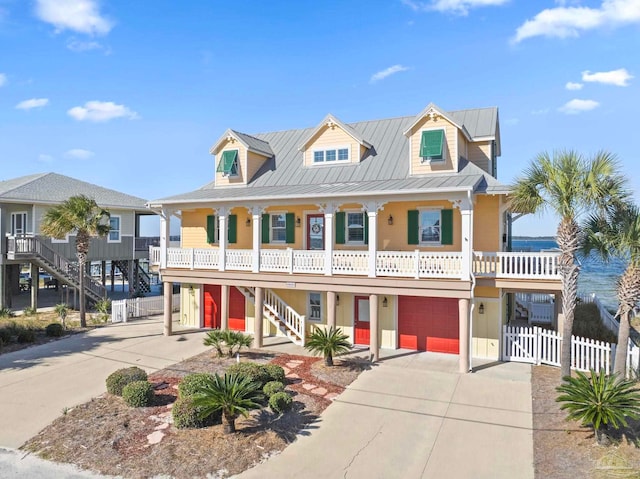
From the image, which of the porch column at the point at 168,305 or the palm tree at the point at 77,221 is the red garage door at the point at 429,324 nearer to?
the porch column at the point at 168,305

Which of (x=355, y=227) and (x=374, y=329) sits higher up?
(x=355, y=227)

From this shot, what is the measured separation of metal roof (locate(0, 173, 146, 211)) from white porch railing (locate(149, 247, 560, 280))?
580 inches

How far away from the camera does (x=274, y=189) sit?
18359 mm

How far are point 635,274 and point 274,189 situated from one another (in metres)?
12.8

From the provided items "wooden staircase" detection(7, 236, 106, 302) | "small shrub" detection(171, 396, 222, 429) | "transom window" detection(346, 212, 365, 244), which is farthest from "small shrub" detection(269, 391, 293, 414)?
"wooden staircase" detection(7, 236, 106, 302)

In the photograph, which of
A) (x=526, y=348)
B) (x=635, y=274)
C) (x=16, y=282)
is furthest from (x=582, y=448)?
(x=16, y=282)

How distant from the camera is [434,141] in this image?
1634cm

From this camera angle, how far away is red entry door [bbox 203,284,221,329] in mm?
20938

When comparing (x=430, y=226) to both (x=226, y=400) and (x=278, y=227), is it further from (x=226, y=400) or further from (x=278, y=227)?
(x=226, y=400)

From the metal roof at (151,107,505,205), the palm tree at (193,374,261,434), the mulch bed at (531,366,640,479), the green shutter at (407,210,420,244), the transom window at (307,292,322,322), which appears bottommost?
the mulch bed at (531,366,640,479)

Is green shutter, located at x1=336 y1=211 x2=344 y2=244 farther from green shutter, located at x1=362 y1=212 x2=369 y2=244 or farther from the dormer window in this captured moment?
the dormer window

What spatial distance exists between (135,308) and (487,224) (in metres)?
18.6

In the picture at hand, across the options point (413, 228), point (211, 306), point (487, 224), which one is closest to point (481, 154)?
point (487, 224)

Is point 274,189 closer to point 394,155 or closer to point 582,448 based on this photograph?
point 394,155
